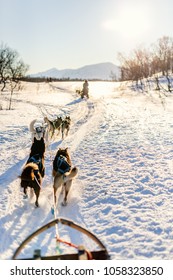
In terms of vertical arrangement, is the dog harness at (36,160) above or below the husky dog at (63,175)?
above

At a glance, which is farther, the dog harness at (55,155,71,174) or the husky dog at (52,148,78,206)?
the dog harness at (55,155,71,174)

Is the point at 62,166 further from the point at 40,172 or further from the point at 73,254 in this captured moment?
the point at 73,254

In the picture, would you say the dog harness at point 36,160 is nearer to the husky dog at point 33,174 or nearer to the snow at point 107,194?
the husky dog at point 33,174

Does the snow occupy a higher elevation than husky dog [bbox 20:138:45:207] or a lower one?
lower

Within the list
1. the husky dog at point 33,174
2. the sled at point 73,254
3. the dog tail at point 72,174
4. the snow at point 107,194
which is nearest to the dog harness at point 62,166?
the dog tail at point 72,174

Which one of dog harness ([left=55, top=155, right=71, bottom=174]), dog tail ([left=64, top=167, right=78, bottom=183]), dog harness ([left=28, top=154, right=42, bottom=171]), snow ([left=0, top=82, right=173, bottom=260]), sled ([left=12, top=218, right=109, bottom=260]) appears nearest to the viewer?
sled ([left=12, top=218, right=109, bottom=260])

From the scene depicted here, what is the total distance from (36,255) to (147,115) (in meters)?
14.2

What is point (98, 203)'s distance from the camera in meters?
6.06

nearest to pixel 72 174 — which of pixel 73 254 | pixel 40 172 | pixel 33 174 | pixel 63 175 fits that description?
pixel 63 175

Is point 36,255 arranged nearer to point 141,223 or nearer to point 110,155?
point 141,223

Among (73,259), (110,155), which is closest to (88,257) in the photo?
(73,259)

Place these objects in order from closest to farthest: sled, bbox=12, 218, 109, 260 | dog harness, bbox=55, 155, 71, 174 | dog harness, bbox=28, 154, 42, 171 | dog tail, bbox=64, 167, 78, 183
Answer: sled, bbox=12, 218, 109, 260, dog tail, bbox=64, 167, 78, 183, dog harness, bbox=55, 155, 71, 174, dog harness, bbox=28, 154, 42, 171

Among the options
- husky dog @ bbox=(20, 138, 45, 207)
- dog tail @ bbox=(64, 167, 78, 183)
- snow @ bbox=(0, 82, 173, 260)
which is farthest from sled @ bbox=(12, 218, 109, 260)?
husky dog @ bbox=(20, 138, 45, 207)

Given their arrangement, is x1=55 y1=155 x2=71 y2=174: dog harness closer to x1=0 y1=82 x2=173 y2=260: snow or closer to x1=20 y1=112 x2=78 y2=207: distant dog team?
x1=20 y1=112 x2=78 y2=207: distant dog team
